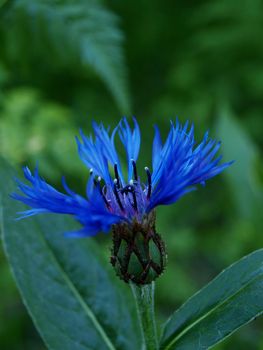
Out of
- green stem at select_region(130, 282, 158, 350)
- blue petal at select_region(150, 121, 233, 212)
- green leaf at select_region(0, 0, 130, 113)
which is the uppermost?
green leaf at select_region(0, 0, 130, 113)

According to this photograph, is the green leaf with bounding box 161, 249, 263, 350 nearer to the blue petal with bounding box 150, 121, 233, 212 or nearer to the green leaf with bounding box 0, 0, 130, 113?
the blue petal with bounding box 150, 121, 233, 212

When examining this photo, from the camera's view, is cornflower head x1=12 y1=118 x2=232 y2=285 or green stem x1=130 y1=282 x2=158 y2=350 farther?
green stem x1=130 y1=282 x2=158 y2=350

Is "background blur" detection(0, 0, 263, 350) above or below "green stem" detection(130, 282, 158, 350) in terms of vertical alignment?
above

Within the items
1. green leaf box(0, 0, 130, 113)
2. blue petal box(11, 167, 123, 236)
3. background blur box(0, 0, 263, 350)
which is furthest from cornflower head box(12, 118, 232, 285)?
green leaf box(0, 0, 130, 113)

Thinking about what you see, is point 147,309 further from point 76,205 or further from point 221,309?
point 76,205

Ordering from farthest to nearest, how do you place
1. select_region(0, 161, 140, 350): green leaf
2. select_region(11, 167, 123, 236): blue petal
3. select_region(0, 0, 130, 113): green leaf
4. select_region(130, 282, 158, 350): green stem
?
1. select_region(0, 0, 130, 113): green leaf
2. select_region(0, 161, 140, 350): green leaf
3. select_region(130, 282, 158, 350): green stem
4. select_region(11, 167, 123, 236): blue petal

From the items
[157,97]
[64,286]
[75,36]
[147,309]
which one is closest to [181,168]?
[147,309]

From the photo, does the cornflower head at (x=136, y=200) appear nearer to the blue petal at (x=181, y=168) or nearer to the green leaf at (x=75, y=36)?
the blue petal at (x=181, y=168)
